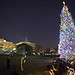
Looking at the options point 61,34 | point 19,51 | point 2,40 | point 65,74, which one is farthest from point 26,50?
point 2,40

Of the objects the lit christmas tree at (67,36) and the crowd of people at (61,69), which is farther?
the lit christmas tree at (67,36)

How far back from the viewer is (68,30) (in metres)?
17.0

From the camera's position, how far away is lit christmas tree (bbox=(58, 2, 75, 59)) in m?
16.6

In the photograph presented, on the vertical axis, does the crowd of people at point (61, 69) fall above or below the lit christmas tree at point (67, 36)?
below

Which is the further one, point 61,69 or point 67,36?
point 67,36

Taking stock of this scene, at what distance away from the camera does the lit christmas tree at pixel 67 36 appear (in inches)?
655

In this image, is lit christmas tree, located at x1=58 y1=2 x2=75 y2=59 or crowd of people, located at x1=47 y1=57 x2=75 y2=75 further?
lit christmas tree, located at x1=58 y1=2 x2=75 y2=59

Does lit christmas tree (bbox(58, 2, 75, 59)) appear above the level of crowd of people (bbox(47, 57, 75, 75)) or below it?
above

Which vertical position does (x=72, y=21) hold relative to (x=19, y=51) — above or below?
above

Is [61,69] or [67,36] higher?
[67,36]

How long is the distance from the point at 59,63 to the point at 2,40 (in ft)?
247

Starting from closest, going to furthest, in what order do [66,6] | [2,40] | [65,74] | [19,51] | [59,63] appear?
[59,63], [65,74], [66,6], [19,51], [2,40]

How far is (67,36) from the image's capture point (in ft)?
55.3

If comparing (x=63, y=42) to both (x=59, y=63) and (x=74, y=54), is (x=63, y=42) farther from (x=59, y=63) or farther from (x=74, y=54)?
(x=59, y=63)
